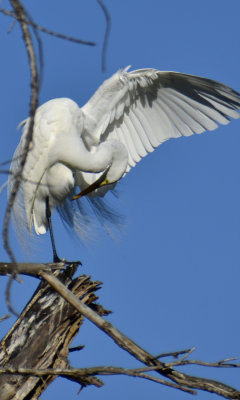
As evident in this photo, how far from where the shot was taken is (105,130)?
5.59 meters

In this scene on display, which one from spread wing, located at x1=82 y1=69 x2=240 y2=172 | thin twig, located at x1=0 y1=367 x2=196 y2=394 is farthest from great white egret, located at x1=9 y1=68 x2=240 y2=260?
thin twig, located at x1=0 y1=367 x2=196 y2=394

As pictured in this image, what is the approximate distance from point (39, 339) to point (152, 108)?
2.59 metres

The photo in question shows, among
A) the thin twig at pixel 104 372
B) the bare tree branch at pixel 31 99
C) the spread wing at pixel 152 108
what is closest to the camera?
the bare tree branch at pixel 31 99

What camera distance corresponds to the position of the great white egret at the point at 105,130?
5090 millimetres

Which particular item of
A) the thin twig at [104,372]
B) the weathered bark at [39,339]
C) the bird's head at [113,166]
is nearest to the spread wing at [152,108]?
the bird's head at [113,166]

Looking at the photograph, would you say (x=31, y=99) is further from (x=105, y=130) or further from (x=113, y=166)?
(x=105, y=130)

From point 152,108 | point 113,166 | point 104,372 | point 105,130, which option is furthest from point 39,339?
point 152,108

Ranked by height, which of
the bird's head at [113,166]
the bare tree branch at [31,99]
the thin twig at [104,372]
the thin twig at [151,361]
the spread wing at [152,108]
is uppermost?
the spread wing at [152,108]

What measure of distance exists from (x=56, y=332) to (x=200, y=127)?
2.50m

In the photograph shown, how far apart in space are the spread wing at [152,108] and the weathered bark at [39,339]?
70.9 inches

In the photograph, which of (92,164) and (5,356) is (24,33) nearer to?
(5,356)

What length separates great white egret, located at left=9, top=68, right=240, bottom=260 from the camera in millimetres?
5090

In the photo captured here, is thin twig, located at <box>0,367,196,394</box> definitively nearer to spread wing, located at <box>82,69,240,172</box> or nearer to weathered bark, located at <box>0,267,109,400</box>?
weathered bark, located at <box>0,267,109,400</box>

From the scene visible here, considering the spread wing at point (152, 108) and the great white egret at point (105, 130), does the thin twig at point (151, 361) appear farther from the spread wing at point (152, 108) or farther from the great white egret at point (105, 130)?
the spread wing at point (152, 108)
